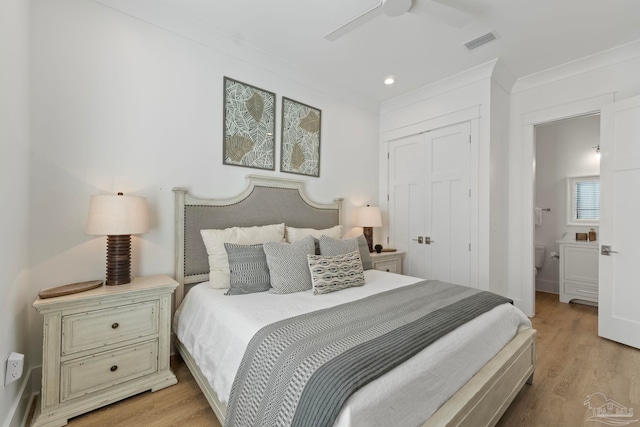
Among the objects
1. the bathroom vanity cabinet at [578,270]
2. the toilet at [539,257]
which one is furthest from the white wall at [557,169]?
the bathroom vanity cabinet at [578,270]

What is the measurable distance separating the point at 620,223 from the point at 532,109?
A: 1538mm

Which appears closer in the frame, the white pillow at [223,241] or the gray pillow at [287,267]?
the gray pillow at [287,267]

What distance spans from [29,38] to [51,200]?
105 centimetres

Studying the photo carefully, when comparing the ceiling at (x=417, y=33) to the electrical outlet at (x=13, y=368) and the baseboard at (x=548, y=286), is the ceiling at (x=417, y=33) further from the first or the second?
the baseboard at (x=548, y=286)

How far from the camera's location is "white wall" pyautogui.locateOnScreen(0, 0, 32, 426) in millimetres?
1340

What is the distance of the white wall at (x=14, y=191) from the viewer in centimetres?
134

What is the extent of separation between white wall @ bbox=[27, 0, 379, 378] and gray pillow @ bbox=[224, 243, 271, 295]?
62 centimetres

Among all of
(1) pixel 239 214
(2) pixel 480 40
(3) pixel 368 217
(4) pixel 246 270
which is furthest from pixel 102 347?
(2) pixel 480 40

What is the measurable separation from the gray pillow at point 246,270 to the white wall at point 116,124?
0.62 metres

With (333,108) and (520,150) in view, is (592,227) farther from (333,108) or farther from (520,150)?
(333,108)

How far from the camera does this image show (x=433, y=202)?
3.60m

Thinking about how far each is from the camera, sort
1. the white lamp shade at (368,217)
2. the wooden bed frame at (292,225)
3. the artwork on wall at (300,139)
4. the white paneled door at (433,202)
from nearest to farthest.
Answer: the wooden bed frame at (292,225), the artwork on wall at (300,139), the white paneled door at (433,202), the white lamp shade at (368,217)

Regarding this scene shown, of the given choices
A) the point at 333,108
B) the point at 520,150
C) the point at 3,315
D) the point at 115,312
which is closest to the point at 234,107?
the point at 333,108

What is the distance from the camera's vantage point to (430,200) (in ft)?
11.9
